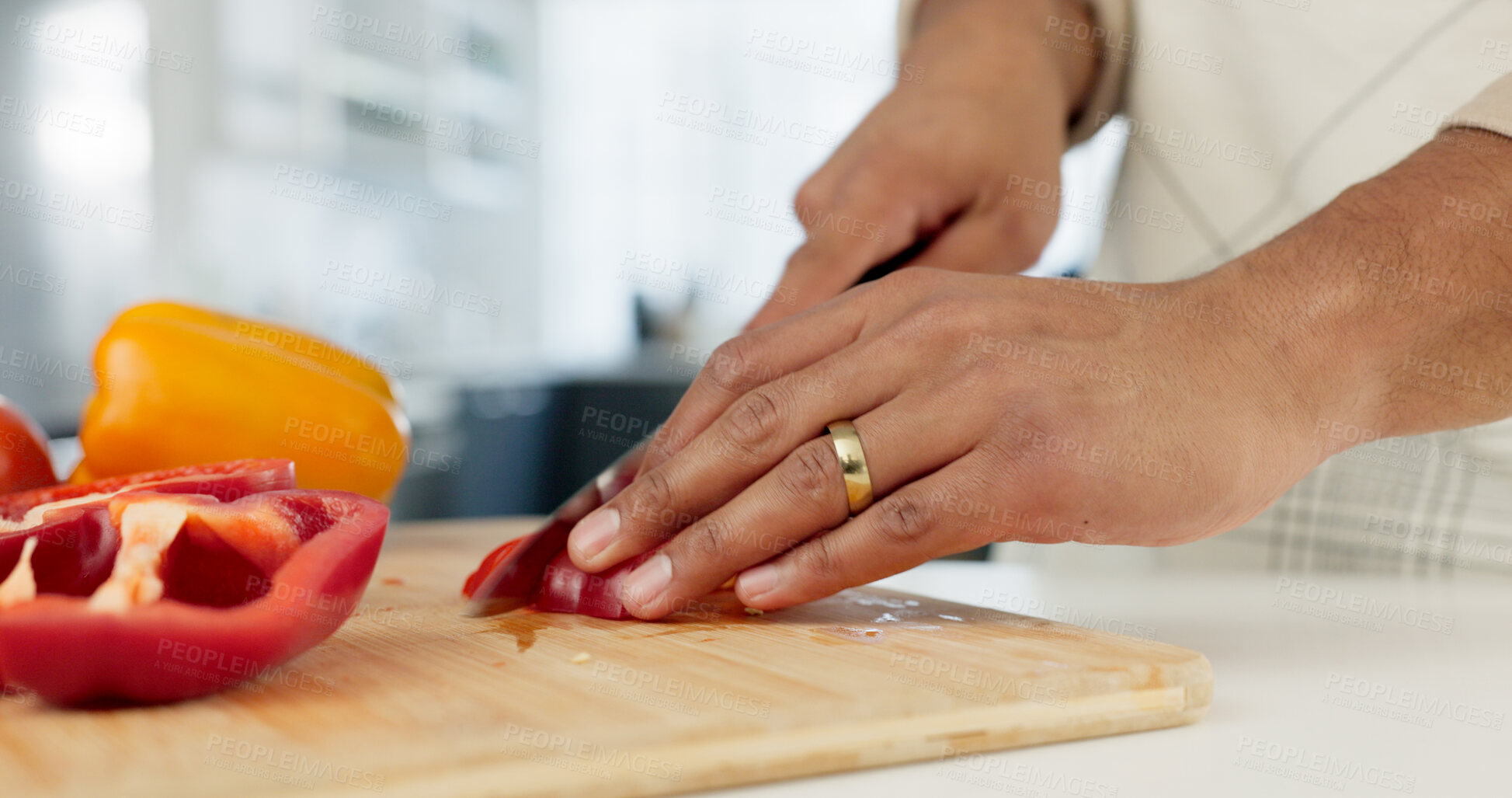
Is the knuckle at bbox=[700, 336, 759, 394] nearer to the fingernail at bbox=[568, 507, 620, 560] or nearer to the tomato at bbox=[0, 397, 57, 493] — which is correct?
the fingernail at bbox=[568, 507, 620, 560]

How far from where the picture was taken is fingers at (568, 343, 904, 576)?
80cm

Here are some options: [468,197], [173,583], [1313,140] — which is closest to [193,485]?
[173,583]

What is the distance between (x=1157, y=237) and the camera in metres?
1.50

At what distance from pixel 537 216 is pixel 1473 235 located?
18.1ft

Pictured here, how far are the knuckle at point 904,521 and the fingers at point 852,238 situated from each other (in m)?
0.48

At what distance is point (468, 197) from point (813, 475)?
492 cm

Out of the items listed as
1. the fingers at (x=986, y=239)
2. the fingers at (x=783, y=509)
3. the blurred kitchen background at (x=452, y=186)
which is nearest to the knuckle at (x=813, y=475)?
the fingers at (x=783, y=509)

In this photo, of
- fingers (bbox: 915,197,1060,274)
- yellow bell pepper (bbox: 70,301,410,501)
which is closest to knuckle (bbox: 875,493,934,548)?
fingers (bbox: 915,197,1060,274)

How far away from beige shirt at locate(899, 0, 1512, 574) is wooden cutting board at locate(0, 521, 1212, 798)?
75cm

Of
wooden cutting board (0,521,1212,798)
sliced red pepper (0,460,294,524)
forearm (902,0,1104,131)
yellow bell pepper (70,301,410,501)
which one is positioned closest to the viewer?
wooden cutting board (0,521,1212,798)

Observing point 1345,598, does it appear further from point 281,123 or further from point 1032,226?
point 281,123

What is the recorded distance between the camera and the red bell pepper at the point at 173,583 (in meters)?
0.53

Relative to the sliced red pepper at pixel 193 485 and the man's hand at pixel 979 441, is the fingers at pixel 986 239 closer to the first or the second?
the man's hand at pixel 979 441

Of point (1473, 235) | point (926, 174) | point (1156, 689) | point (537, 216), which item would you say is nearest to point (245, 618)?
point (1156, 689)
